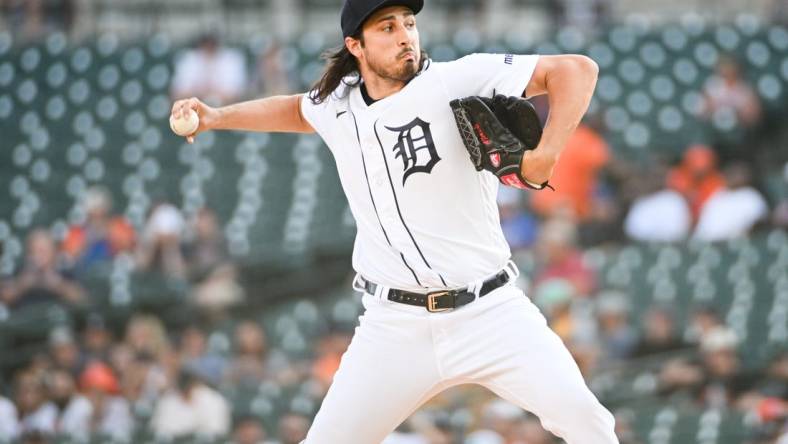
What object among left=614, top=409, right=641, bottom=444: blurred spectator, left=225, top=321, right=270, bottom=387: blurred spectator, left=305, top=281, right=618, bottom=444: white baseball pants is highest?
left=305, top=281, right=618, bottom=444: white baseball pants

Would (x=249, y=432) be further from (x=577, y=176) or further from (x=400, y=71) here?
(x=400, y=71)

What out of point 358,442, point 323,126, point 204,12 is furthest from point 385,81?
point 204,12

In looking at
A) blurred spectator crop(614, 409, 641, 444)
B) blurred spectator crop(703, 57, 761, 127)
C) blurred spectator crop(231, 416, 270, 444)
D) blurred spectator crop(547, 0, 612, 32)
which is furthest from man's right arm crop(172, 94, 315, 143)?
blurred spectator crop(547, 0, 612, 32)

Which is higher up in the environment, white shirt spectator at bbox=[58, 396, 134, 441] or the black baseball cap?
the black baseball cap

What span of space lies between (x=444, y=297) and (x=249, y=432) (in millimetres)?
4147

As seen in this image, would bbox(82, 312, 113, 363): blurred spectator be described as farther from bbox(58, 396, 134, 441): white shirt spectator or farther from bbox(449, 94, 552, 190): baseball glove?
bbox(449, 94, 552, 190): baseball glove

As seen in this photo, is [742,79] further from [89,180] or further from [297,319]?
[89,180]

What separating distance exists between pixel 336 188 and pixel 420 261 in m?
7.76

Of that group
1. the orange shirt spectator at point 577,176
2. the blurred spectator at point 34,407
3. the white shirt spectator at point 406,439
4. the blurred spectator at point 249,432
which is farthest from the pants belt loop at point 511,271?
the orange shirt spectator at point 577,176

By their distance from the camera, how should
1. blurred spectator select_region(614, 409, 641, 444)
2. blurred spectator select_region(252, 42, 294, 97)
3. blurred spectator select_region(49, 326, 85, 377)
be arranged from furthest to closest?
blurred spectator select_region(252, 42, 294, 97) < blurred spectator select_region(49, 326, 85, 377) < blurred spectator select_region(614, 409, 641, 444)

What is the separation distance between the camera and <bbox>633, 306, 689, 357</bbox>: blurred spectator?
896 centimetres

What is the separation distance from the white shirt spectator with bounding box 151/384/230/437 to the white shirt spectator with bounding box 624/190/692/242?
3.74 meters

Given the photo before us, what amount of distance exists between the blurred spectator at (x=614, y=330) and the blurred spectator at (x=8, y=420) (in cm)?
380

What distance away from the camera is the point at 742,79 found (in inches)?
497
